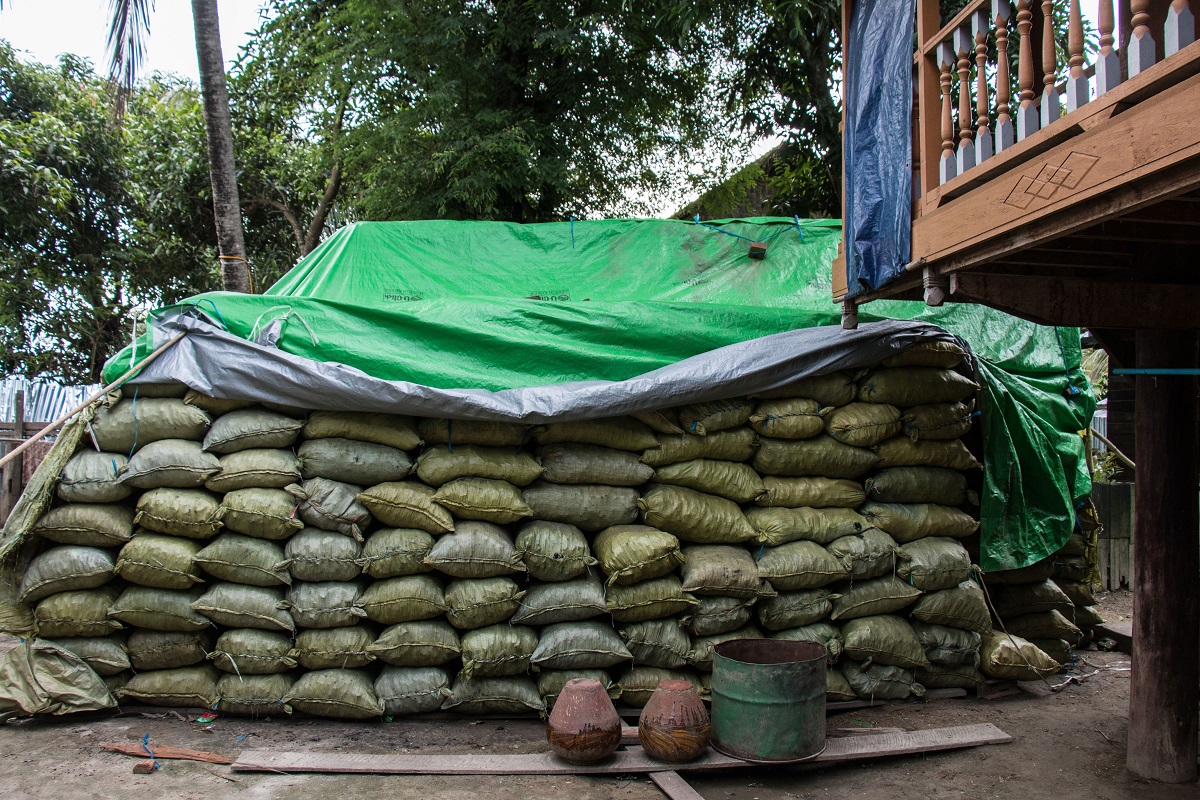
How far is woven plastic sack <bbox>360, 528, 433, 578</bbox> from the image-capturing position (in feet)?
14.3

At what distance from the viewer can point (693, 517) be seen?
461 cm

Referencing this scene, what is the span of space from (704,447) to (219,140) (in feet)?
15.3

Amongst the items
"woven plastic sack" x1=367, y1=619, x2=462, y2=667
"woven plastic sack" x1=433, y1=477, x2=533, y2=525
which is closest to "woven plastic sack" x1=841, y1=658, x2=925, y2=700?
"woven plastic sack" x1=433, y1=477, x2=533, y2=525

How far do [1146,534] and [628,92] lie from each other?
7.36 meters

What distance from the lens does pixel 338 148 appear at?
9.72 meters

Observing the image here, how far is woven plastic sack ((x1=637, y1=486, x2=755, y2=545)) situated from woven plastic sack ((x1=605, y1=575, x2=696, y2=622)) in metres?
0.32

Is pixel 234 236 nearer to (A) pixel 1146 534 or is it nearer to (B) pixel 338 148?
(B) pixel 338 148

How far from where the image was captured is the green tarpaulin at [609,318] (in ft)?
15.6

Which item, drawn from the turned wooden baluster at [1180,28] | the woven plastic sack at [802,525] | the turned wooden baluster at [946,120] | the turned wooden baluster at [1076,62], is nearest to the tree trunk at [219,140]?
the woven plastic sack at [802,525]

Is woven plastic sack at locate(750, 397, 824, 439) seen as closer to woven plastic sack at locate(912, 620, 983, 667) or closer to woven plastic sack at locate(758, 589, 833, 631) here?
woven plastic sack at locate(758, 589, 833, 631)

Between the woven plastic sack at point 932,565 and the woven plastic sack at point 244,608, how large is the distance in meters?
3.48

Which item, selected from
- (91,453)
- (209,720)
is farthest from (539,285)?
(209,720)

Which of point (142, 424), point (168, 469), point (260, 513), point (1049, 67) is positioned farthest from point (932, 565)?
Answer: point (142, 424)

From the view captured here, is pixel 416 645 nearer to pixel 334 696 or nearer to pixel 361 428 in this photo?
pixel 334 696
